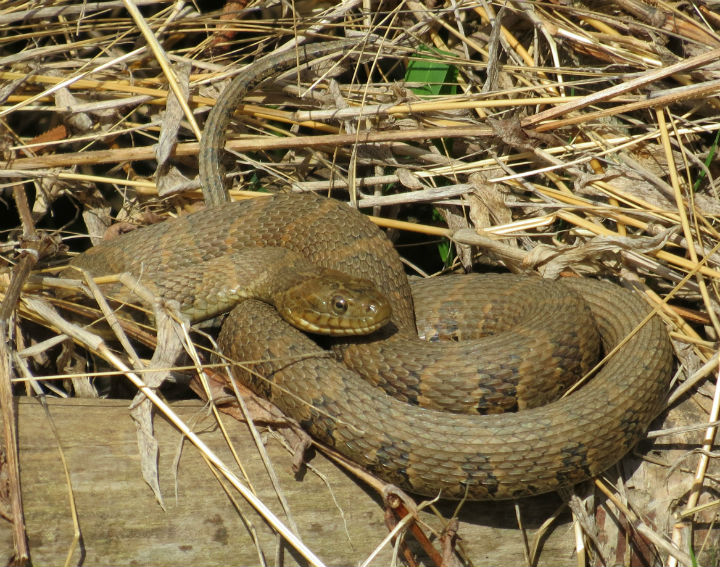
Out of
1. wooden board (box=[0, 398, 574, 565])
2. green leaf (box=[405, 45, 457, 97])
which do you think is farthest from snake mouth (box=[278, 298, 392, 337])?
green leaf (box=[405, 45, 457, 97])

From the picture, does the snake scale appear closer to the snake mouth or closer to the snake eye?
the snake mouth

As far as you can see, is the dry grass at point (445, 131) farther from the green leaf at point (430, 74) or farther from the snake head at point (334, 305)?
the snake head at point (334, 305)

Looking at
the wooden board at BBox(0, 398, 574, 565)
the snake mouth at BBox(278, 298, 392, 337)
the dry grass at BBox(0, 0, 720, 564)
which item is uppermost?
the dry grass at BBox(0, 0, 720, 564)

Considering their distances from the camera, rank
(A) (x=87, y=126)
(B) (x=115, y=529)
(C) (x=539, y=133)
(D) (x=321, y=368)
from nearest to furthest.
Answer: (B) (x=115, y=529)
(D) (x=321, y=368)
(C) (x=539, y=133)
(A) (x=87, y=126)

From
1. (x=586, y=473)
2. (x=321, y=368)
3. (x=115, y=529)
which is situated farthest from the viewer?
(x=321, y=368)

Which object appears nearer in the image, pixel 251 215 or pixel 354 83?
pixel 251 215

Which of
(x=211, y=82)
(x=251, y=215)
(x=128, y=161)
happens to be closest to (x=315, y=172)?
(x=251, y=215)

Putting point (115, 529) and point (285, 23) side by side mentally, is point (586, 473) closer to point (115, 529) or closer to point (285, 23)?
point (115, 529)

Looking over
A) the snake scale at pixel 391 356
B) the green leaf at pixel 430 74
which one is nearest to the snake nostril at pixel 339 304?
the snake scale at pixel 391 356
